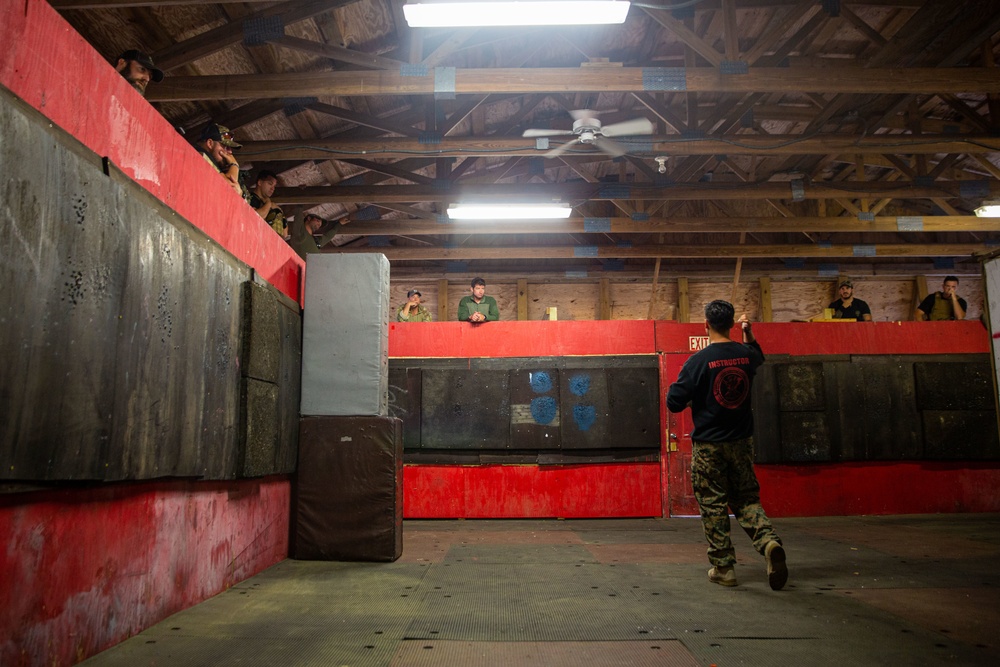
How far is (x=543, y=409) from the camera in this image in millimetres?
7020

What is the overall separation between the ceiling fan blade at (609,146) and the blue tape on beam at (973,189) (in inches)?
192

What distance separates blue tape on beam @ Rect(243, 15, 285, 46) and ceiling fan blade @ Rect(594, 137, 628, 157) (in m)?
3.23

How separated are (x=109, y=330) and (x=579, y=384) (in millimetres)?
5269

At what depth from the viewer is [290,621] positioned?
9.64 ft

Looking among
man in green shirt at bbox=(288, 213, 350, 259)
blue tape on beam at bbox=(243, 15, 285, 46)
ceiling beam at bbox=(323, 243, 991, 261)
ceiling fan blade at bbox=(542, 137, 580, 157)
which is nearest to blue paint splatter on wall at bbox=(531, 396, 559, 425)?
ceiling fan blade at bbox=(542, 137, 580, 157)

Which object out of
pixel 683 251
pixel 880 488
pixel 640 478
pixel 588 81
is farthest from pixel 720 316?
pixel 683 251

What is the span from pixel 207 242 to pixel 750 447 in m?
3.35

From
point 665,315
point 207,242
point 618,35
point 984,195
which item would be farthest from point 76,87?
point 665,315

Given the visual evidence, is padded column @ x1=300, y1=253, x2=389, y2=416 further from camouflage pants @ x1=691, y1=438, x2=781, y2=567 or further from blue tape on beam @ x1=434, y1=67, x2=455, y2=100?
camouflage pants @ x1=691, y1=438, x2=781, y2=567

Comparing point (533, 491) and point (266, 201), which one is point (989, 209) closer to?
point (533, 491)

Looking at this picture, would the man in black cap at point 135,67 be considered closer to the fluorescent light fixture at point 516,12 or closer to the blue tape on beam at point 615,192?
the fluorescent light fixture at point 516,12

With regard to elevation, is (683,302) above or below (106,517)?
above

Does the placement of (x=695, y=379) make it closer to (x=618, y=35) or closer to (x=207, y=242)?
(x=207, y=242)

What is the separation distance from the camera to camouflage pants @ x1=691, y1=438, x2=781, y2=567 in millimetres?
3695
